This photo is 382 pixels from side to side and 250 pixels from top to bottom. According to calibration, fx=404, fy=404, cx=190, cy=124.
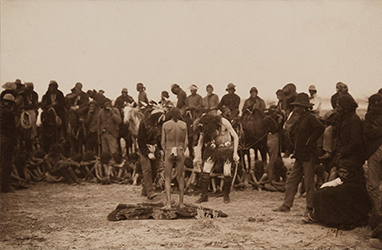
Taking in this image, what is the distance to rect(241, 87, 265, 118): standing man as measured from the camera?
→ 10.1 meters

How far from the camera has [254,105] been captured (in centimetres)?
1035

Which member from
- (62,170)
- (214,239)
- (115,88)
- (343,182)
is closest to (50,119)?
(62,170)

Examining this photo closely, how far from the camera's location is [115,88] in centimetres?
951

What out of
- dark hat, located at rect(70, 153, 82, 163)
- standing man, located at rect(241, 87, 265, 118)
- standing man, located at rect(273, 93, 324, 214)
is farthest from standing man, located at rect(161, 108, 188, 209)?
dark hat, located at rect(70, 153, 82, 163)

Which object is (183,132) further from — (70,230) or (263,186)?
(263,186)

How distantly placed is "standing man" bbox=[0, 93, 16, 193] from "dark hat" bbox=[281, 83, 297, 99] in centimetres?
607

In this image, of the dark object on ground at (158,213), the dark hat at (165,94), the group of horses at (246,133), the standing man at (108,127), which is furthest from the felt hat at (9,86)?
the dark object on ground at (158,213)

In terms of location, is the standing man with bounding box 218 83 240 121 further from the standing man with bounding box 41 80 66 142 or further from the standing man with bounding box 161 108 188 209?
the standing man with bounding box 41 80 66 142

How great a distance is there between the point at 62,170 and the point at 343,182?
6.72 meters

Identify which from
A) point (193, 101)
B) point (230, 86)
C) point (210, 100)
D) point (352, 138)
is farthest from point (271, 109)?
point (352, 138)

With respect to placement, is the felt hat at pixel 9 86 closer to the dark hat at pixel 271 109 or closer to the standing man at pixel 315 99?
the dark hat at pixel 271 109

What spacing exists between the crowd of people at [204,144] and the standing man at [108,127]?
0.08 ft

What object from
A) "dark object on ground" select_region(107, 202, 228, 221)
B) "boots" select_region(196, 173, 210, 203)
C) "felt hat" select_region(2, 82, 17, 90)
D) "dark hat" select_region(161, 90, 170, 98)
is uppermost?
"felt hat" select_region(2, 82, 17, 90)

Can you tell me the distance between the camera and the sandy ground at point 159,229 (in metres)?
5.41
